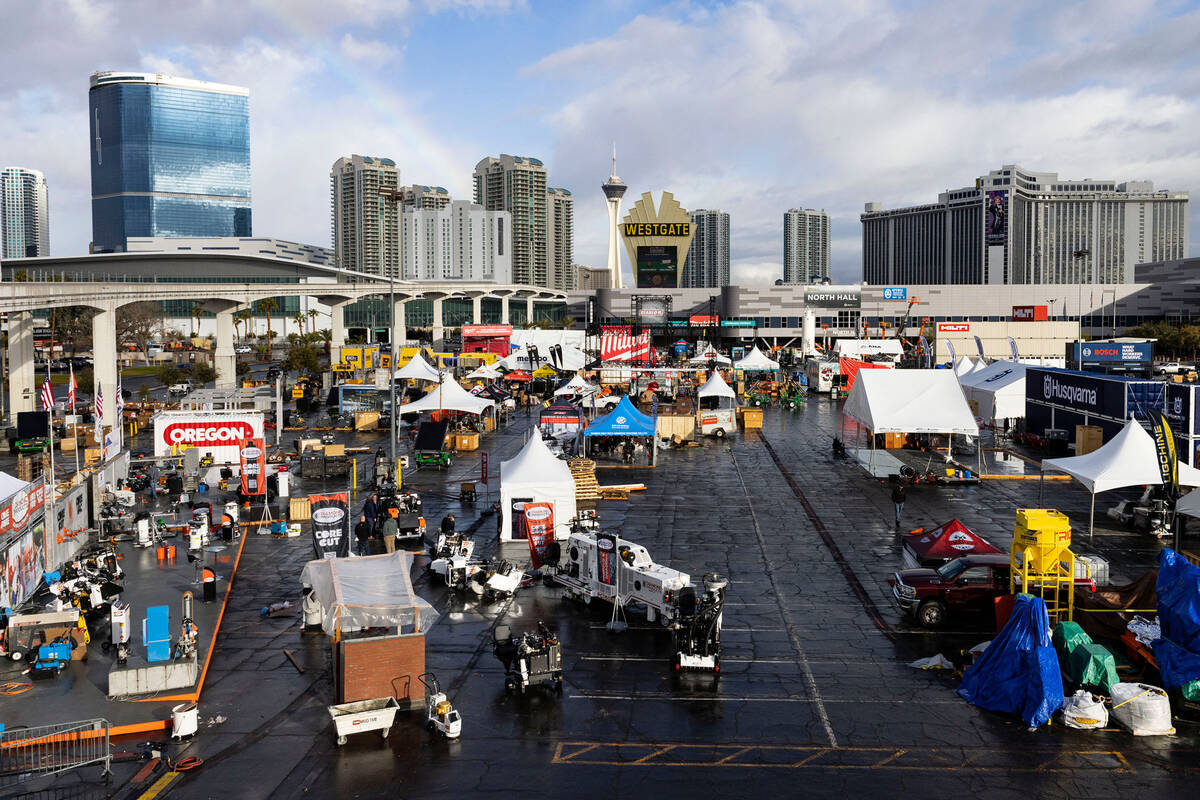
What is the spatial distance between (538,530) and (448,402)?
892 inches

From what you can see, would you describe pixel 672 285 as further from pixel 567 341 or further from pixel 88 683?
pixel 88 683

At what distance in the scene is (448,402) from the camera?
42750 mm

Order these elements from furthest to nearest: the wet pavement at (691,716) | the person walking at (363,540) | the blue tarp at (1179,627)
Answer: the person walking at (363,540) < the blue tarp at (1179,627) < the wet pavement at (691,716)

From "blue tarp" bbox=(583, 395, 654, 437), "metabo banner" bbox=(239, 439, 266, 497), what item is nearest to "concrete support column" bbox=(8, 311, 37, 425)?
"metabo banner" bbox=(239, 439, 266, 497)

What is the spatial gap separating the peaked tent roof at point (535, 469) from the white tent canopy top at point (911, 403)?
15010 millimetres

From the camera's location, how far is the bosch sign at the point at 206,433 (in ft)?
112

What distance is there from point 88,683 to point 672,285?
430 feet

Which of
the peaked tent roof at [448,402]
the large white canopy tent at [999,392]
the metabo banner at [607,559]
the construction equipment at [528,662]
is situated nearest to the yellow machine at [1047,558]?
the metabo banner at [607,559]

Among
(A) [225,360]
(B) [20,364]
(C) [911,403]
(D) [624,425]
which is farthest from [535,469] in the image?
(A) [225,360]

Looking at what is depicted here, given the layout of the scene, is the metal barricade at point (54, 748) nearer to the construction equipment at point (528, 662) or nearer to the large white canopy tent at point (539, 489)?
the construction equipment at point (528, 662)

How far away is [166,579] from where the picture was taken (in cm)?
2042

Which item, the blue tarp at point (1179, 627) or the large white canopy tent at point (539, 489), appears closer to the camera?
the blue tarp at point (1179, 627)

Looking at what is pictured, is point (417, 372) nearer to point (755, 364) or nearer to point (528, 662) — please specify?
point (755, 364)

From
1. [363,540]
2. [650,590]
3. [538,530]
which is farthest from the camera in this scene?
[363,540]
